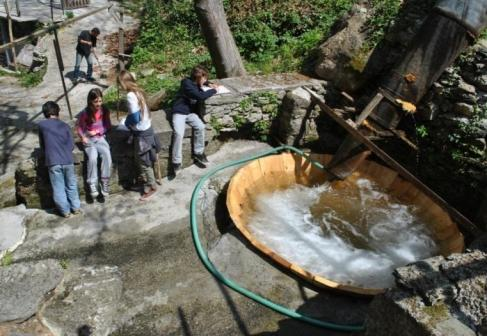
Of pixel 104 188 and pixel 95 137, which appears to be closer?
pixel 95 137

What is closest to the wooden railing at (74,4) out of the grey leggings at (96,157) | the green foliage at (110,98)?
the green foliage at (110,98)

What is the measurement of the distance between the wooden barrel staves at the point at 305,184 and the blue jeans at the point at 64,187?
200 centimetres

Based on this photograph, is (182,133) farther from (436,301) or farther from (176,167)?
(436,301)

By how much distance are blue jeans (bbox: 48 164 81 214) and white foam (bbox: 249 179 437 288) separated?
2355 mm

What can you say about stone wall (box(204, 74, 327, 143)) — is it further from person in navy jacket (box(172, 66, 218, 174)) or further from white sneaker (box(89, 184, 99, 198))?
white sneaker (box(89, 184, 99, 198))

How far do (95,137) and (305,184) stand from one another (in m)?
3.33

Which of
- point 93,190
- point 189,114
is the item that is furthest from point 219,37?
point 93,190

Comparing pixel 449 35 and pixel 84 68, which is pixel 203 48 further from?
pixel 449 35

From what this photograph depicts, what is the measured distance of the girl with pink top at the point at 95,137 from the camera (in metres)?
5.46

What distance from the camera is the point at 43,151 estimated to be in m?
5.32

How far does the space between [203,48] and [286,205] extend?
6090 mm

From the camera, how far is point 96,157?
18.1 feet

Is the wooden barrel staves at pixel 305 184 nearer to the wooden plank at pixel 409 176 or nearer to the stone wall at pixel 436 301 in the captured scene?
the wooden plank at pixel 409 176

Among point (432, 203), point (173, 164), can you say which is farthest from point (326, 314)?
point (173, 164)
